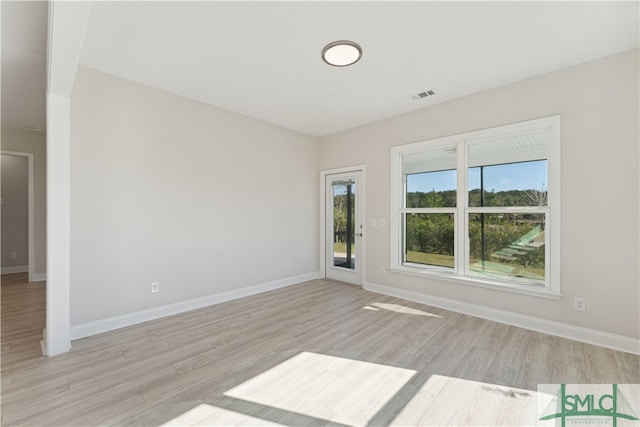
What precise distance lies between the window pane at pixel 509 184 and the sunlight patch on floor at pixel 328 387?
244 cm

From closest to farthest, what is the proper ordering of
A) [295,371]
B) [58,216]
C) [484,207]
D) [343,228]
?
1. [295,371]
2. [58,216]
3. [484,207]
4. [343,228]

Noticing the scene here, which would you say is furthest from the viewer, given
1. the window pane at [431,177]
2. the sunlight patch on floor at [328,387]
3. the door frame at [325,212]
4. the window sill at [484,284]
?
the door frame at [325,212]

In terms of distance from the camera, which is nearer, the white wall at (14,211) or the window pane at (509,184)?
the window pane at (509,184)

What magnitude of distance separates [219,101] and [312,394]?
A: 11.9 ft

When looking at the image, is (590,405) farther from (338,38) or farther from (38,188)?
(38,188)

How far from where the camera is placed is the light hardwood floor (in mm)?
1716

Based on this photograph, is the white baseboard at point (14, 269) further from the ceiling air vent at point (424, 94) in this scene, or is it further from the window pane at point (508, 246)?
the window pane at point (508, 246)

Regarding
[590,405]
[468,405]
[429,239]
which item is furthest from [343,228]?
[590,405]

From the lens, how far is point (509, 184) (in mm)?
3311

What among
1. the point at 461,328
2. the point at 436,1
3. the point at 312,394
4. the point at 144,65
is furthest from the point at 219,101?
the point at 461,328

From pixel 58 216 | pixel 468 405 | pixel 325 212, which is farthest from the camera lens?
pixel 325 212

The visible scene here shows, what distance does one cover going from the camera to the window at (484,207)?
3.02m

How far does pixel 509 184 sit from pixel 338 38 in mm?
2678

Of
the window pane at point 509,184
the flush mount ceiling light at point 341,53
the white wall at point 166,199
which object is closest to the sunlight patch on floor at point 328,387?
the white wall at point 166,199
